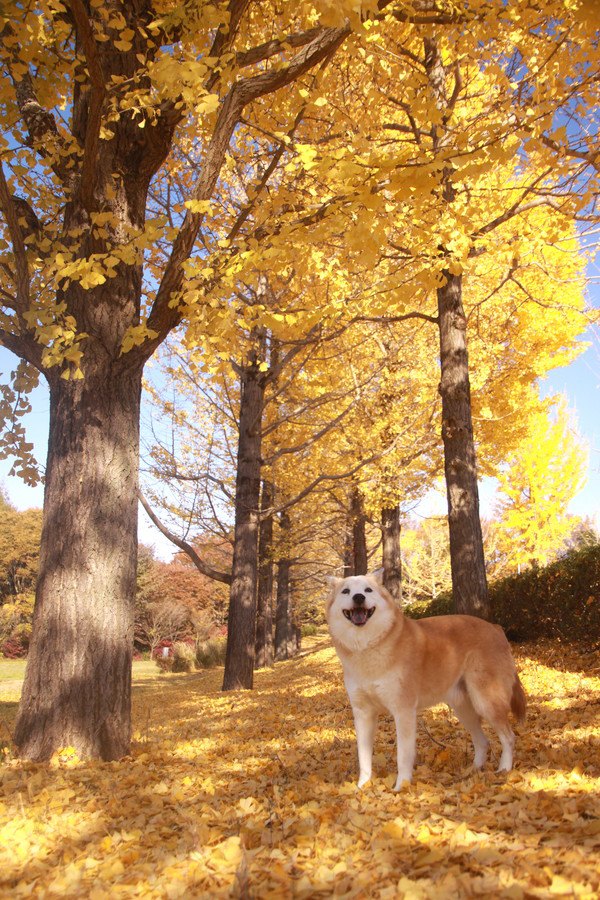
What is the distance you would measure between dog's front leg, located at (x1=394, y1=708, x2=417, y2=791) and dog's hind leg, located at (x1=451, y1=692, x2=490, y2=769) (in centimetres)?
65

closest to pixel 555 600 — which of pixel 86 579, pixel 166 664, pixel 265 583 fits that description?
pixel 86 579

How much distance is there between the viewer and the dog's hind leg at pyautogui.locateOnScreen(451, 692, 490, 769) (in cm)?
433

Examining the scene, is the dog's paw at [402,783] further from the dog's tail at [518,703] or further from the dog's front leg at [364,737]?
the dog's tail at [518,703]

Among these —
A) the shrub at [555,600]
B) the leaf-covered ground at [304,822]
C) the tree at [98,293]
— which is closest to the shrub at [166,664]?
the shrub at [555,600]

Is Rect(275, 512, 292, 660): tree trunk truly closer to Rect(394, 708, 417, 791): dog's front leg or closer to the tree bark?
the tree bark

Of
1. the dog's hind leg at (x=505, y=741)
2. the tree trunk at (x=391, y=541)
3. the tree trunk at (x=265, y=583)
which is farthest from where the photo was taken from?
the tree trunk at (x=265, y=583)

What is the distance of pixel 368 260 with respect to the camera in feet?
14.3

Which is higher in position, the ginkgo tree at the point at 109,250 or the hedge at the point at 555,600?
the ginkgo tree at the point at 109,250

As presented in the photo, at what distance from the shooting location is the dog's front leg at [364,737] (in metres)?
3.91

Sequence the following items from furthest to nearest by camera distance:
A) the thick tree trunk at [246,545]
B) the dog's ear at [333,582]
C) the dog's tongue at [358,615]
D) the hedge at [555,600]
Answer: the thick tree trunk at [246,545] < the hedge at [555,600] < the dog's ear at [333,582] < the dog's tongue at [358,615]

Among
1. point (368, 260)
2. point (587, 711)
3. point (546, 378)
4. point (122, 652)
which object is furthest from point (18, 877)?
point (546, 378)

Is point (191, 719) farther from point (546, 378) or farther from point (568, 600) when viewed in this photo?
point (546, 378)

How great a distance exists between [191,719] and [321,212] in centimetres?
575

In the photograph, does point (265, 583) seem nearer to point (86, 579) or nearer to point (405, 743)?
point (86, 579)
